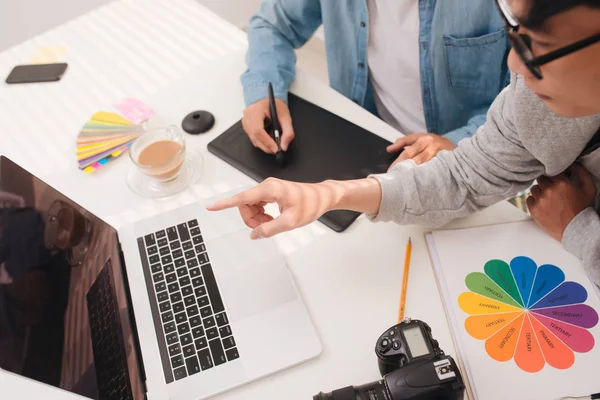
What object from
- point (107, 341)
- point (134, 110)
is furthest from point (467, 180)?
point (134, 110)

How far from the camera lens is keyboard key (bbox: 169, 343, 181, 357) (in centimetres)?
75

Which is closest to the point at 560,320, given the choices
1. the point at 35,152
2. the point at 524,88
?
the point at 524,88

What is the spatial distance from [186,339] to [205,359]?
0.05 metres

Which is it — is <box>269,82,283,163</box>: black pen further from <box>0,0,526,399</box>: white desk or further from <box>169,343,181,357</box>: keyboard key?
<box>169,343,181,357</box>: keyboard key

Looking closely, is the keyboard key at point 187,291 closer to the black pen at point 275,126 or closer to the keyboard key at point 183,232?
the keyboard key at point 183,232

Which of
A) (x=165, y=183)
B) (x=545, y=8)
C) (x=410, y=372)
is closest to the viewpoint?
(x=545, y=8)

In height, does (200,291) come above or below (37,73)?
below

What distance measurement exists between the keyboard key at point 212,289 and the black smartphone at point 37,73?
0.69 m

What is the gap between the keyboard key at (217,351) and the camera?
730mm

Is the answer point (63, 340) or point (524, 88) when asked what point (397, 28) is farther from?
point (63, 340)

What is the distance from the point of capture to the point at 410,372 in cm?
60

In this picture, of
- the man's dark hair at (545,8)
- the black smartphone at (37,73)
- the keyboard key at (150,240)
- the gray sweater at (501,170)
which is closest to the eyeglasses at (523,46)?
the man's dark hair at (545,8)

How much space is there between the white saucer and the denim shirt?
0.19 metres

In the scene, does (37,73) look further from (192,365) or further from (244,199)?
(192,365)
